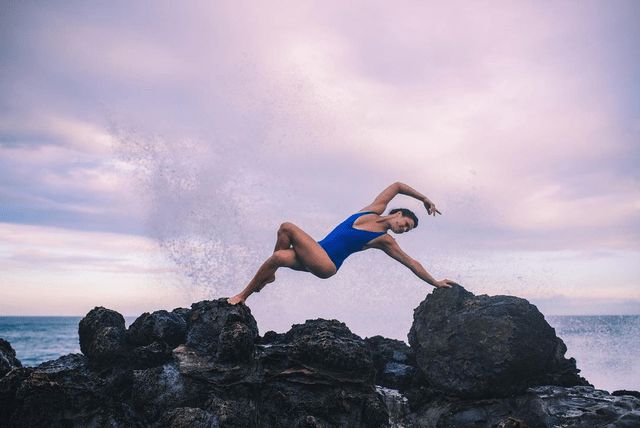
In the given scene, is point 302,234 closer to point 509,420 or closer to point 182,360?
point 182,360

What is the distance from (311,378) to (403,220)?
9.85ft

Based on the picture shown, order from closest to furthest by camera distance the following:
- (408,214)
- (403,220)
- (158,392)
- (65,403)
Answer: (65,403) < (158,392) < (403,220) < (408,214)

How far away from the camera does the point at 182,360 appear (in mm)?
7066

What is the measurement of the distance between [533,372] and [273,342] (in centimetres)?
402

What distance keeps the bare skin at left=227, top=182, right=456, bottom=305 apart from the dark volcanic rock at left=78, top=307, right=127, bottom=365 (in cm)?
194

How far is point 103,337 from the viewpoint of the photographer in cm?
774

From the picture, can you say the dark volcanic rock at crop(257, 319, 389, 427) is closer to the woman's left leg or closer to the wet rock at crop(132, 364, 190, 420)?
the woman's left leg

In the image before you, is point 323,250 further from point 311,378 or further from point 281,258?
point 311,378

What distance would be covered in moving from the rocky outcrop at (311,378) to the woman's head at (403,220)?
3.93 feet

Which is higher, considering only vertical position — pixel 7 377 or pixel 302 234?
pixel 302 234

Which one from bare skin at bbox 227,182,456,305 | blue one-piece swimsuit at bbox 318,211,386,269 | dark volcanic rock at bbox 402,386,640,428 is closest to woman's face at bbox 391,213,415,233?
bare skin at bbox 227,182,456,305

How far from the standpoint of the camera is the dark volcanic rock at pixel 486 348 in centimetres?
700

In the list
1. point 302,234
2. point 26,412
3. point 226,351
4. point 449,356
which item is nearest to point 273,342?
point 226,351

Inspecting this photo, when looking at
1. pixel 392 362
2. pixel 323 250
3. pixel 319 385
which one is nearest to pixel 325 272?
pixel 323 250
